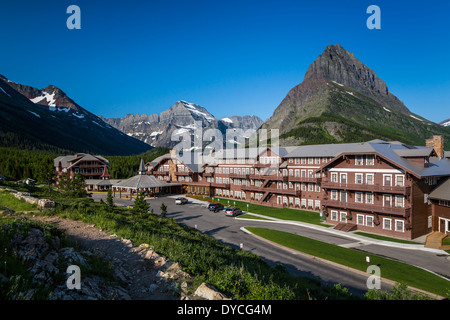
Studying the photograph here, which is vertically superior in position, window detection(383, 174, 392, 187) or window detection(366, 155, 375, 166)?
window detection(366, 155, 375, 166)

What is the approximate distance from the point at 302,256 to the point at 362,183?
20033mm

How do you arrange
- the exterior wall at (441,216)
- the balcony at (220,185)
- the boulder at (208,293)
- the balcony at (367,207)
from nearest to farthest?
the boulder at (208,293), the balcony at (367,207), the exterior wall at (441,216), the balcony at (220,185)

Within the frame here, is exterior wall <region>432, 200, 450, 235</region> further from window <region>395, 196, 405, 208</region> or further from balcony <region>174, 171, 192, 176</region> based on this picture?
balcony <region>174, 171, 192, 176</region>

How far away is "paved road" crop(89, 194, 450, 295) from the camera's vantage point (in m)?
23.0

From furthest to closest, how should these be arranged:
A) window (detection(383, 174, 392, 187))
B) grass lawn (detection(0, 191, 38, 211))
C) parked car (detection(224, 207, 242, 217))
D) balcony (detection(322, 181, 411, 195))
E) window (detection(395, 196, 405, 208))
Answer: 1. parked car (detection(224, 207, 242, 217))
2. window (detection(383, 174, 392, 187))
3. window (detection(395, 196, 405, 208))
4. balcony (detection(322, 181, 411, 195))
5. grass lawn (detection(0, 191, 38, 211))

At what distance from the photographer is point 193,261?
47.6 feet

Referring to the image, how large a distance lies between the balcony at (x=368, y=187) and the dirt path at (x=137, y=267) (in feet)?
115

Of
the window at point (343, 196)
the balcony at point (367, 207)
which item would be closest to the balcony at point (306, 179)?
the balcony at point (367, 207)

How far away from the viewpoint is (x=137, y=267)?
576 inches

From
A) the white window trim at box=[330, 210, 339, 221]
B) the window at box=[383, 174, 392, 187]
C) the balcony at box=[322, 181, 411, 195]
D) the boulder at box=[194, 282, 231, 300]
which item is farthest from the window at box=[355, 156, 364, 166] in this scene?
the boulder at box=[194, 282, 231, 300]

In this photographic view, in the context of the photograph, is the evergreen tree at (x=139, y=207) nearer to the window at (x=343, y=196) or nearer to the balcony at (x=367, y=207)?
the balcony at (x=367, y=207)

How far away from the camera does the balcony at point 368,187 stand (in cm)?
3588

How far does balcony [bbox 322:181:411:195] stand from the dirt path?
3516 cm

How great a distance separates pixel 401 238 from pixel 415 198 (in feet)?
19.7
